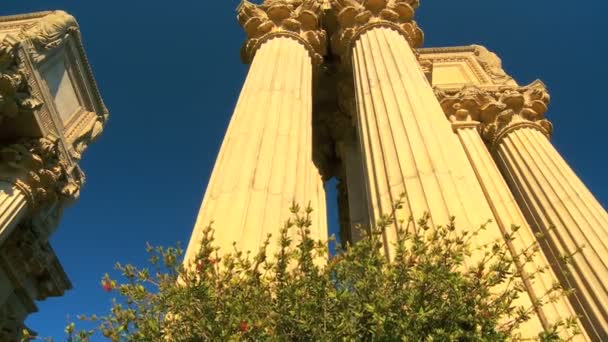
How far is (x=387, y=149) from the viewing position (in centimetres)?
895

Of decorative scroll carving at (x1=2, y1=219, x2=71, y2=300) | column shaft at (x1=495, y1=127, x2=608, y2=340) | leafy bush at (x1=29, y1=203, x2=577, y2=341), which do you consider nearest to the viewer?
leafy bush at (x1=29, y1=203, x2=577, y2=341)

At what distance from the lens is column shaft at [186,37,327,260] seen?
300 inches

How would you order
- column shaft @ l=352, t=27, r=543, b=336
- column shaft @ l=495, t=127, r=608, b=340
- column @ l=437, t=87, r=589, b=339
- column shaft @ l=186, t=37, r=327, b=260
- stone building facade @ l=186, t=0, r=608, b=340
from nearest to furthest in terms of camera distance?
column shaft @ l=352, t=27, r=543, b=336 < column shaft @ l=186, t=37, r=327, b=260 < stone building facade @ l=186, t=0, r=608, b=340 < column @ l=437, t=87, r=589, b=339 < column shaft @ l=495, t=127, r=608, b=340

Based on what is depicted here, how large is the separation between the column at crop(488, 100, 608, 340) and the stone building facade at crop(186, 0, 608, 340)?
0.03m

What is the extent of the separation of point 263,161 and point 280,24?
695 cm

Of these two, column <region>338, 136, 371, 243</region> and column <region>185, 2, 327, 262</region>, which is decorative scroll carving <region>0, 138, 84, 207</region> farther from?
column <region>338, 136, 371, 243</region>

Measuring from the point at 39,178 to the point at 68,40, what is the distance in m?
5.38

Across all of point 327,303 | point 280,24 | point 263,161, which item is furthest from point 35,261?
point 327,303

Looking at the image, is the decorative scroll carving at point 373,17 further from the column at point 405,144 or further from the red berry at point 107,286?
the red berry at point 107,286

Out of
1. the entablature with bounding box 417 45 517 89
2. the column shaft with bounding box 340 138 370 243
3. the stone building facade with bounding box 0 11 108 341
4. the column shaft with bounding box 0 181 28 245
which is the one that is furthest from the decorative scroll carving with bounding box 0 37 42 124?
the entablature with bounding box 417 45 517 89

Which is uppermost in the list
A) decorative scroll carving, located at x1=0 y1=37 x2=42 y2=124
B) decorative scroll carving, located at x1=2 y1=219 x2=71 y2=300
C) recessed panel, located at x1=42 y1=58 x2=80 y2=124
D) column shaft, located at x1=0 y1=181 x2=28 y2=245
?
recessed panel, located at x1=42 y1=58 x2=80 y2=124

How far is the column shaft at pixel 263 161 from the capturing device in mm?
7625

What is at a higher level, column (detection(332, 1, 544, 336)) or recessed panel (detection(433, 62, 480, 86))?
recessed panel (detection(433, 62, 480, 86))

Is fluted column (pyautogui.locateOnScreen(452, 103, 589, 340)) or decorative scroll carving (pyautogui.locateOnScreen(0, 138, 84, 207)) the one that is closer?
fluted column (pyautogui.locateOnScreen(452, 103, 589, 340))
